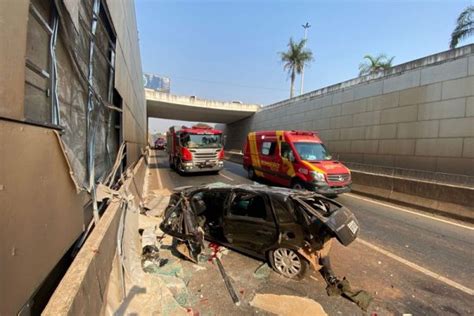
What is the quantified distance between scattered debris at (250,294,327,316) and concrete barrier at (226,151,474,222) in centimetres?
704

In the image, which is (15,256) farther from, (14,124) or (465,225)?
(465,225)

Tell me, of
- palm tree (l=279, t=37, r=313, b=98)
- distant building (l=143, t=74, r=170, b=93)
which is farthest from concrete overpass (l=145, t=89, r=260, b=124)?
distant building (l=143, t=74, r=170, b=93)

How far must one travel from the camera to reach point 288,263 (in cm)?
407

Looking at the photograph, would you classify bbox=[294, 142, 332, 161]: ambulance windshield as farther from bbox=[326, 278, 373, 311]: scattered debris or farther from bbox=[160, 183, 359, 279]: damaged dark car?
bbox=[326, 278, 373, 311]: scattered debris

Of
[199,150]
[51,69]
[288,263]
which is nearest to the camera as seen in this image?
[51,69]

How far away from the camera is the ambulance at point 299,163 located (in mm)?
8898

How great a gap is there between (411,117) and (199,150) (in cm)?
1106

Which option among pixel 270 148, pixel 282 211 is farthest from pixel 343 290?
pixel 270 148

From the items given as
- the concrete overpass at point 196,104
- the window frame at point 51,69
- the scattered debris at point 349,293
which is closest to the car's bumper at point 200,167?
the scattered debris at point 349,293

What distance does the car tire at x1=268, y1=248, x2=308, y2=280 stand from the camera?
12.9 ft

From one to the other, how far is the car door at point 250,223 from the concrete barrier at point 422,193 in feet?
22.9

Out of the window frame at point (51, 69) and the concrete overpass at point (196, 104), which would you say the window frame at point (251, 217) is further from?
the concrete overpass at point (196, 104)

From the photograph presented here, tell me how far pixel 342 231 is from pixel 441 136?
1090cm

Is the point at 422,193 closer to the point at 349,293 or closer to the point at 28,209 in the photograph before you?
the point at 349,293
